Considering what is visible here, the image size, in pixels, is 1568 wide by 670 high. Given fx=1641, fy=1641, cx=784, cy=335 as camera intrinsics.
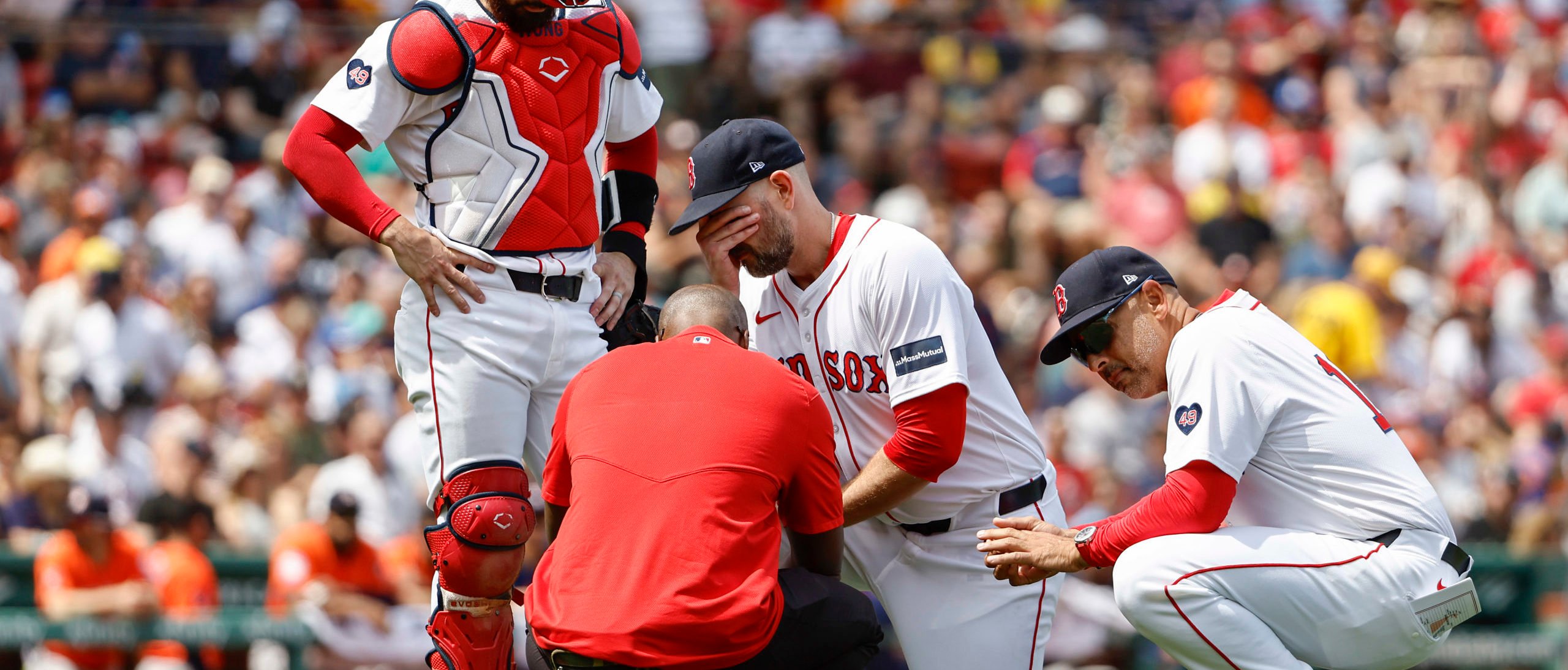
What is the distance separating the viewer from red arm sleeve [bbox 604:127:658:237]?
16.8ft

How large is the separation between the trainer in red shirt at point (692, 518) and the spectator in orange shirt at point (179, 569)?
496 cm

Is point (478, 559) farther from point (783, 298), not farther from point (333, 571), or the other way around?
point (333, 571)

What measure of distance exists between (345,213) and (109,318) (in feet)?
22.5

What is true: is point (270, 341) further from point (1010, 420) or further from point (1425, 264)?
point (1425, 264)

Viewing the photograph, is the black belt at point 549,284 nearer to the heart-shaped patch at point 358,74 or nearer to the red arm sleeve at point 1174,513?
the heart-shaped patch at point 358,74

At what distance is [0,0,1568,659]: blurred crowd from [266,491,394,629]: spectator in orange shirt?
5.2 inches

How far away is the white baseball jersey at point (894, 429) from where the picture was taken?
16.4ft

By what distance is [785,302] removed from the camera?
17.4ft

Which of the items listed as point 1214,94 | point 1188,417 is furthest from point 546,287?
point 1214,94

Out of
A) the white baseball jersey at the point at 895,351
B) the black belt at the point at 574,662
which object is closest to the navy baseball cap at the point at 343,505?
the white baseball jersey at the point at 895,351

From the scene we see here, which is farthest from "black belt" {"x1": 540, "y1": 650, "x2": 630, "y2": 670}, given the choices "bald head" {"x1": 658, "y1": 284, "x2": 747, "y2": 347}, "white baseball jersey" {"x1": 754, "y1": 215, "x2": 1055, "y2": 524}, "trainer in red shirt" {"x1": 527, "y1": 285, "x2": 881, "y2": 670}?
"white baseball jersey" {"x1": 754, "y1": 215, "x2": 1055, "y2": 524}

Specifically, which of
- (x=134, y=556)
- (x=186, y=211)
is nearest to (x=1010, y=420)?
(x=134, y=556)

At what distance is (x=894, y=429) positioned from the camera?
5.21m

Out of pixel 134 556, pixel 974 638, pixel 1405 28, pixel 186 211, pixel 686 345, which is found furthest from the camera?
pixel 1405 28
